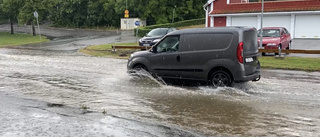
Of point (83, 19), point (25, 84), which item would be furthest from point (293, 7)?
point (83, 19)

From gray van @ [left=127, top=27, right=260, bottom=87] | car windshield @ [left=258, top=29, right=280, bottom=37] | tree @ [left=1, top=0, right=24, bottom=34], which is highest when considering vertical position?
tree @ [left=1, top=0, right=24, bottom=34]

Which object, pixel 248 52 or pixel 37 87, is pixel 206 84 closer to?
pixel 248 52

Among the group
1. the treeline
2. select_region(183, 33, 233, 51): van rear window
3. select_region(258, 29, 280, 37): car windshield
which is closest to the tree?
the treeline

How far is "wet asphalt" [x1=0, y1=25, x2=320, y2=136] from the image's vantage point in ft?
18.2

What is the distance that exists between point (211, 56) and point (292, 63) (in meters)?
7.07

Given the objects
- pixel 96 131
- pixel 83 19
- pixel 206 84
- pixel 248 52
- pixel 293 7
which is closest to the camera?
pixel 96 131

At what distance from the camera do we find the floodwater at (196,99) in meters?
5.82

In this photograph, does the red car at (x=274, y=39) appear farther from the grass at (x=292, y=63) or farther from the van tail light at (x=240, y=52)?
the van tail light at (x=240, y=52)

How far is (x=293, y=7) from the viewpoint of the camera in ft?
100

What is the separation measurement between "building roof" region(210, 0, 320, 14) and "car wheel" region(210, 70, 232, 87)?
24.2 metres

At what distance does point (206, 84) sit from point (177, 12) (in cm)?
4336

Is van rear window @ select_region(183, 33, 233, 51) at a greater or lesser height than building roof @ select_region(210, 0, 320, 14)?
lesser

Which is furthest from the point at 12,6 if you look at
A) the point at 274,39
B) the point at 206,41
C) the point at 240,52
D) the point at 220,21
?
the point at 240,52

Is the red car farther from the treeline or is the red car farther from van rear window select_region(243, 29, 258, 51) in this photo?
the treeline
